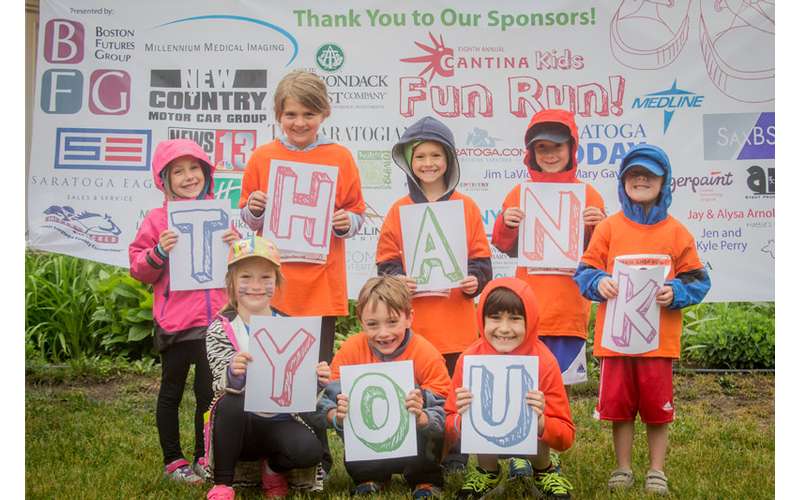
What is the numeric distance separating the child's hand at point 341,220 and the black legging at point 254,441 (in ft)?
3.59

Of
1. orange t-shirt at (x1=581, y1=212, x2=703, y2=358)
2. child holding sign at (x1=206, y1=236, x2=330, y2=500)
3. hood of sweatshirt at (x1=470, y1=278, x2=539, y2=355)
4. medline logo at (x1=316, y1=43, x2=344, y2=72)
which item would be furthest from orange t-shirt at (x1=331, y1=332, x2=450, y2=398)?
medline logo at (x1=316, y1=43, x2=344, y2=72)

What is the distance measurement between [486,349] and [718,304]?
4.30 meters

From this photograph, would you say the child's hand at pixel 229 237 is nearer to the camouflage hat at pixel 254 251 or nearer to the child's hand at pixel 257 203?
the child's hand at pixel 257 203

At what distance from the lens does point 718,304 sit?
8.19 meters

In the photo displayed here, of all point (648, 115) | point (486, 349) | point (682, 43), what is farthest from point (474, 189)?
point (486, 349)

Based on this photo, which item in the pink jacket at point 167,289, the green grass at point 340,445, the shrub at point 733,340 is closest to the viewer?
the green grass at point 340,445

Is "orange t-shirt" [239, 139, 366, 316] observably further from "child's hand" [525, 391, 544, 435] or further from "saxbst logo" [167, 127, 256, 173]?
"saxbst logo" [167, 127, 256, 173]

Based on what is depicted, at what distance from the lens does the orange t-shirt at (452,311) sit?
16.6 feet

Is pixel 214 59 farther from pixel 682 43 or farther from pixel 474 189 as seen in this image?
pixel 682 43

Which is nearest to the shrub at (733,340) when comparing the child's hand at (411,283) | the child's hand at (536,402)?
the child's hand at (411,283)

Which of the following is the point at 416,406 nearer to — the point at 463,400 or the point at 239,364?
the point at 463,400

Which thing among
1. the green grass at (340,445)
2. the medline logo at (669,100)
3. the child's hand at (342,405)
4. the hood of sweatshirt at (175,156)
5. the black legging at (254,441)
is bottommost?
the green grass at (340,445)

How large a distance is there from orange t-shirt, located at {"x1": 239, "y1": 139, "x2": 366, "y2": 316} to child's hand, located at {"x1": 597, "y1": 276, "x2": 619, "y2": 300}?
136 centimetres

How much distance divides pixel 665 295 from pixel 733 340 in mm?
3276
